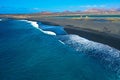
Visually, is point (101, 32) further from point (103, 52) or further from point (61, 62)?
point (61, 62)

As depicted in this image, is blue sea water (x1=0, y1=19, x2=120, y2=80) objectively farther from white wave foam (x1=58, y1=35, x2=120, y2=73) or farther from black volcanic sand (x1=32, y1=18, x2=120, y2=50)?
black volcanic sand (x1=32, y1=18, x2=120, y2=50)

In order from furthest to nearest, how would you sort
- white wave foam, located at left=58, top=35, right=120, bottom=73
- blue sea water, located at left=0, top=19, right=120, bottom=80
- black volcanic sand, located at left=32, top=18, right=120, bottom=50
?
1. black volcanic sand, located at left=32, top=18, right=120, bottom=50
2. white wave foam, located at left=58, top=35, right=120, bottom=73
3. blue sea water, located at left=0, top=19, right=120, bottom=80

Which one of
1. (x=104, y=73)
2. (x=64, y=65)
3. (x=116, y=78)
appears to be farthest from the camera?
(x=64, y=65)

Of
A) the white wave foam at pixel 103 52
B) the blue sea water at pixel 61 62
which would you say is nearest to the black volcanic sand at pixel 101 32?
the white wave foam at pixel 103 52

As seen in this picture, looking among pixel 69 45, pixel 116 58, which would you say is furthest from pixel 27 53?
pixel 116 58

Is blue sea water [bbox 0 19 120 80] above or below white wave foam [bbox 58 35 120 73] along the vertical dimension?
below

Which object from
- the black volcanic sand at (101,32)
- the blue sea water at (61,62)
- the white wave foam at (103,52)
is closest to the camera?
the blue sea water at (61,62)

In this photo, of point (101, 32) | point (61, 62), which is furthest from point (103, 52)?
point (101, 32)

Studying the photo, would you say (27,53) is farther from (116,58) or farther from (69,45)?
(116,58)

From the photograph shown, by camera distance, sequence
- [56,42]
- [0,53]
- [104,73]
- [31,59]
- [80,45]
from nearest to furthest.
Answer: [104,73], [31,59], [0,53], [80,45], [56,42]

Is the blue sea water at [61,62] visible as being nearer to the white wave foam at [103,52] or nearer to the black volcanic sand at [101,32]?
the white wave foam at [103,52]

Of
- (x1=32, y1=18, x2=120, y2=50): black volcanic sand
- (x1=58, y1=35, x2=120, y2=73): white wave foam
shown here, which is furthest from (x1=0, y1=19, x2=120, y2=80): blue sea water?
(x1=32, y1=18, x2=120, y2=50): black volcanic sand
